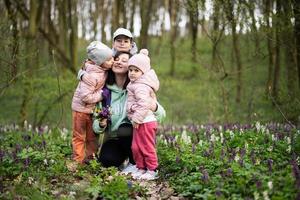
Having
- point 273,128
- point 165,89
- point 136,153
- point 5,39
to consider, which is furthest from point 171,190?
point 165,89

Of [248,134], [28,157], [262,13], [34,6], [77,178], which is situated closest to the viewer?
[77,178]

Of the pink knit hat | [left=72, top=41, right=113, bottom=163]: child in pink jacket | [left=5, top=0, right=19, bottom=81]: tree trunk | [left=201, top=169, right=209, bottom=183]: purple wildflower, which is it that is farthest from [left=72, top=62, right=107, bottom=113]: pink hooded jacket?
[left=201, top=169, right=209, bottom=183]: purple wildflower

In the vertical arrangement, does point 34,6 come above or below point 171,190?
above

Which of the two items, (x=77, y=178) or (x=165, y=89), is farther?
(x=165, y=89)

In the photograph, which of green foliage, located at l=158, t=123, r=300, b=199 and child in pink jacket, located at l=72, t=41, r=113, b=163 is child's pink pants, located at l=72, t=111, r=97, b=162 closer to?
child in pink jacket, located at l=72, t=41, r=113, b=163

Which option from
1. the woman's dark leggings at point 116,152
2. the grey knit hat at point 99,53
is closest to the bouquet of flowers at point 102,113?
the woman's dark leggings at point 116,152

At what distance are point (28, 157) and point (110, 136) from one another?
128 centimetres

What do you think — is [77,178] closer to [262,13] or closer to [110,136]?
[110,136]

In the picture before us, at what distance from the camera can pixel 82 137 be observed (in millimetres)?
6598

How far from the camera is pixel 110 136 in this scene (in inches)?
257

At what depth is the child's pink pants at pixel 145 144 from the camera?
6.04m

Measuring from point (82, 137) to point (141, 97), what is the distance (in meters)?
1.31

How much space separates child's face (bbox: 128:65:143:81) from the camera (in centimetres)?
607

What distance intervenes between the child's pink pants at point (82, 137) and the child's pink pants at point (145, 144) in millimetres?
849
